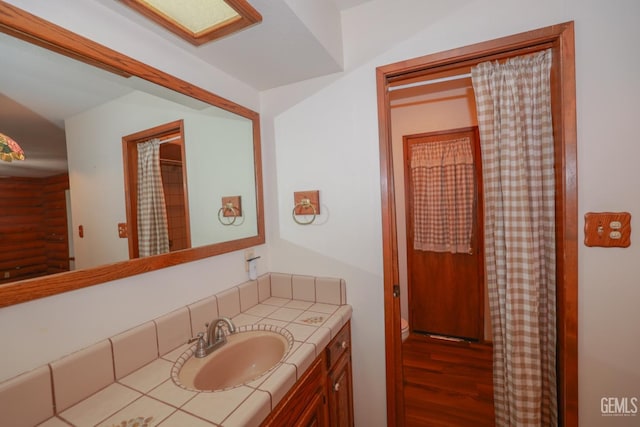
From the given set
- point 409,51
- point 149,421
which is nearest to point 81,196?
point 149,421

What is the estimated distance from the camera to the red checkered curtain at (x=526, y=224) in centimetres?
119

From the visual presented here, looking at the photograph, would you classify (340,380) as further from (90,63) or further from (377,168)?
(90,63)

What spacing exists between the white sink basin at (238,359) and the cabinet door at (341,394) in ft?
0.96

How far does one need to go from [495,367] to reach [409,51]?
174 centimetres

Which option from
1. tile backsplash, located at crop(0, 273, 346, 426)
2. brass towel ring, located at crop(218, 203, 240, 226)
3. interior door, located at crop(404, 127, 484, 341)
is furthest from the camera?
interior door, located at crop(404, 127, 484, 341)

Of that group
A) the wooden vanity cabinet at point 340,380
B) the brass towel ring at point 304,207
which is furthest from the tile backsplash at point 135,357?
the brass towel ring at point 304,207

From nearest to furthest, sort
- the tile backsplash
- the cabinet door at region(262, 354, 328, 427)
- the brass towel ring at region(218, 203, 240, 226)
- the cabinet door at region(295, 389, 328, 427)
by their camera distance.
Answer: the tile backsplash → the cabinet door at region(262, 354, 328, 427) → the cabinet door at region(295, 389, 328, 427) → the brass towel ring at region(218, 203, 240, 226)

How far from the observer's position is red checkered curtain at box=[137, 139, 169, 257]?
102 cm

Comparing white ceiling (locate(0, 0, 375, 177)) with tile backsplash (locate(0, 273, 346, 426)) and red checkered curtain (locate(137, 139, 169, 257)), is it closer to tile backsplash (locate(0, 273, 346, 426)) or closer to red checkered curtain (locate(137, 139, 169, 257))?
red checkered curtain (locate(137, 139, 169, 257))

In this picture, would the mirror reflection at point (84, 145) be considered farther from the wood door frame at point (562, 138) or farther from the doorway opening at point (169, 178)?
the wood door frame at point (562, 138)

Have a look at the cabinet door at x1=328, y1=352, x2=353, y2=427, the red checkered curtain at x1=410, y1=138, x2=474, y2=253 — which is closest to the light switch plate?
the cabinet door at x1=328, y1=352, x2=353, y2=427

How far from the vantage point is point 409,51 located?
128 cm

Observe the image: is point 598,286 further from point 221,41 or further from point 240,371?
point 221,41

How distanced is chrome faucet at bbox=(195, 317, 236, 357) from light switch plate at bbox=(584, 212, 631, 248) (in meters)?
1.51
